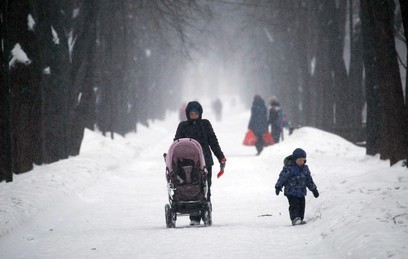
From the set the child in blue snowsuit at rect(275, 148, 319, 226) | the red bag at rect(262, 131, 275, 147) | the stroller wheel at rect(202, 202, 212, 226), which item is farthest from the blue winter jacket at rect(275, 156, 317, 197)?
the red bag at rect(262, 131, 275, 147)

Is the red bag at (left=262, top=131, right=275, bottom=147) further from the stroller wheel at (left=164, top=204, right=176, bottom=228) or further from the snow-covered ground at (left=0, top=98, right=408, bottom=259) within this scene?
the stroller wheel at (left=164, top=204, right=176, bottom=228)

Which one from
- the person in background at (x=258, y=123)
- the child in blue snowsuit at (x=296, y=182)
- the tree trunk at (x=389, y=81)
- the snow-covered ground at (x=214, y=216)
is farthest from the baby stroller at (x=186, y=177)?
the person in background at (x=258, y=123)

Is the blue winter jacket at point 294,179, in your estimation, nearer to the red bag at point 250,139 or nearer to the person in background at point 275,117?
the person in background at point 275,117

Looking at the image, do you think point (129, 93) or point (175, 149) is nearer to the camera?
point (175, 149)

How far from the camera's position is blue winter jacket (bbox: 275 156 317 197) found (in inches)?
363

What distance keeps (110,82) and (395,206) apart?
20.7 meters

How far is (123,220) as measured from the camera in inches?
419

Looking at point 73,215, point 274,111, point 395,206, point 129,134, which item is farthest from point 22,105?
point 129,134

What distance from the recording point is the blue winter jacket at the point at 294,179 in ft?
30.3

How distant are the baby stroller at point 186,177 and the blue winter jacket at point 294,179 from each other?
1078 mm

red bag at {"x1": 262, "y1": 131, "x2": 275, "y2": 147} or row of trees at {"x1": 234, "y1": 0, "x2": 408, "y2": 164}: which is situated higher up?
row of trees at {"x1": 234, "y1": 0, "x2": 408, "y2": 164}

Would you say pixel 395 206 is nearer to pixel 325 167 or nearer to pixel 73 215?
pixel 73 215

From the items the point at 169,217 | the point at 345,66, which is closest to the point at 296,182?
the point at 169,217

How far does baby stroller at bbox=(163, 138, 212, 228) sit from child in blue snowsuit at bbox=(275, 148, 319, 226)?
1.05m
